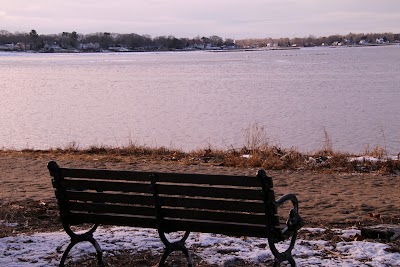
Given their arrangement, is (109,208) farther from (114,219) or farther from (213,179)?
(213,179)

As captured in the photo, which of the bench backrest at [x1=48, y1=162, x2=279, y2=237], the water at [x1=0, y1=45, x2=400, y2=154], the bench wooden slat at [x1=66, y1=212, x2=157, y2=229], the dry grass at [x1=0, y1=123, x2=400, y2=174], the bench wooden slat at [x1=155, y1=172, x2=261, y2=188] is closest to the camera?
the bench wooden slat at [x1=155, y1=172, x2=261, y2=188]

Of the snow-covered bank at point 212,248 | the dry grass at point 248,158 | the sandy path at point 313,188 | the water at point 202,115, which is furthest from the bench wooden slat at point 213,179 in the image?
the water at point 202,115

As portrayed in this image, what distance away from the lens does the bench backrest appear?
4.32m

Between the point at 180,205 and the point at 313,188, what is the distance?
501 cm

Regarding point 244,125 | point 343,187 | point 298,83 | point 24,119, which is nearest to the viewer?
point 343,187

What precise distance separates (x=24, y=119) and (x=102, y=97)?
9199 mm

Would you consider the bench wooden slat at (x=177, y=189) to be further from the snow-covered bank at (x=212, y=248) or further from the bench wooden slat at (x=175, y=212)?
the snow-covered bank at (x=212, y=248)

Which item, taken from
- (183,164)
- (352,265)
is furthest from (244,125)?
(352,265)

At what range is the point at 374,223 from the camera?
660 centimetres

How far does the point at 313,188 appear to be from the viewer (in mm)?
9211

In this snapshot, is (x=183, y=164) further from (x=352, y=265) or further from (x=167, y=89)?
(x=167, y=89)

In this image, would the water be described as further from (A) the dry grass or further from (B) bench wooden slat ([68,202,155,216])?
(B) bench wooden slat ([68,202,155,216])

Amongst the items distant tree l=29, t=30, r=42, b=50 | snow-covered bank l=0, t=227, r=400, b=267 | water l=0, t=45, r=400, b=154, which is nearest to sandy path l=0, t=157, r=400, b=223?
snow-covered bank l=0, t=227, r=400, b=267

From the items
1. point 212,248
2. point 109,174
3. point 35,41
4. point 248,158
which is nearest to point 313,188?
point 248,158
